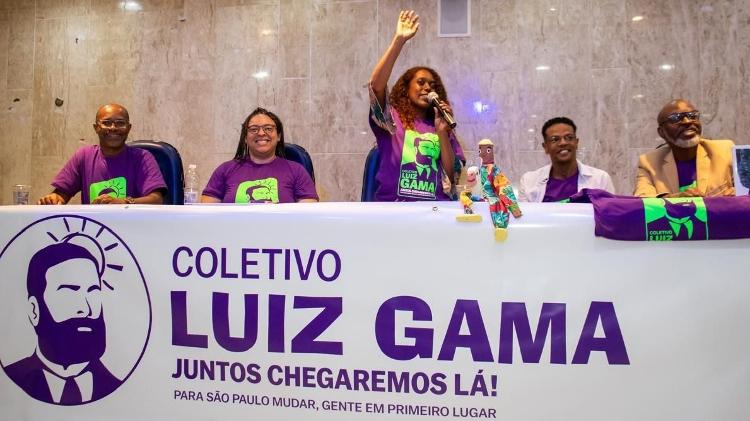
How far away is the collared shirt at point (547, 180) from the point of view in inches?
111

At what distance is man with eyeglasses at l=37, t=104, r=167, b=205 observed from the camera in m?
2.78

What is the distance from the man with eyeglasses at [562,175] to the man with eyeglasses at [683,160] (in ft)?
0.81

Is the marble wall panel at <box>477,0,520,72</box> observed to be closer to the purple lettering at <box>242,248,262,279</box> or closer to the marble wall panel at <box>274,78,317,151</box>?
the marble wall panel at <box>274,78,317,151</box>

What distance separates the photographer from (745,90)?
3426 mm

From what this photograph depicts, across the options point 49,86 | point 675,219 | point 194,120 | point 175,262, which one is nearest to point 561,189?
point 675,219

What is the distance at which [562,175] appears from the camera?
114 inches

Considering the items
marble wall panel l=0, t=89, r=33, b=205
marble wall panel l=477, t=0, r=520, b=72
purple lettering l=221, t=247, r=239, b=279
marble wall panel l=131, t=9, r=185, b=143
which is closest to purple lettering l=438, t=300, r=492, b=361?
purple lettering l=221, t=247, r=239, b=279

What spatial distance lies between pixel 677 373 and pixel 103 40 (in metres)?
4.49

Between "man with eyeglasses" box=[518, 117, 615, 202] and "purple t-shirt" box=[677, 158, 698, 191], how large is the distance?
35 cm

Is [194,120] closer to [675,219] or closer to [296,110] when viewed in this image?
[296,110]

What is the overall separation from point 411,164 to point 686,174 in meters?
1.40

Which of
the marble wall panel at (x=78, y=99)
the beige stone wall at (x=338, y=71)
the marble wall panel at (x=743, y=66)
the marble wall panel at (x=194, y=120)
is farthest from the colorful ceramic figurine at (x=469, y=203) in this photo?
the marble wall panel at (x=78, y=99)

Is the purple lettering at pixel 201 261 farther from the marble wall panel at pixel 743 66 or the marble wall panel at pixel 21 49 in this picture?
the marble wall panel at pixel 21 49

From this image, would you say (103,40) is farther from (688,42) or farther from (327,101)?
(688,42)
